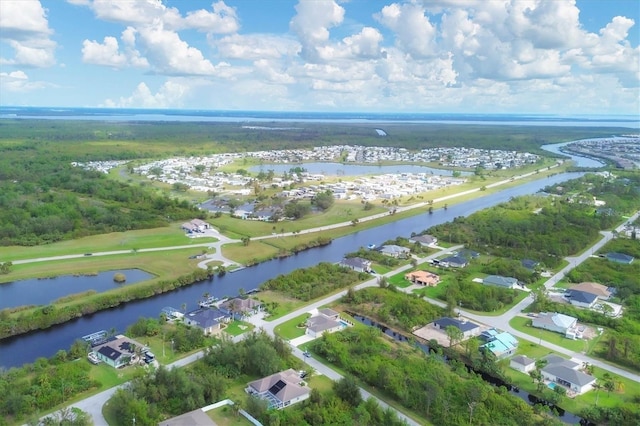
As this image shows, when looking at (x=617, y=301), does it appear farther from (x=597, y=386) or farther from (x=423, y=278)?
(x=423, y=278)

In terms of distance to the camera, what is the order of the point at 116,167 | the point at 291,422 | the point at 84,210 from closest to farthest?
the point at 291,422 < the point at 84,210 < the point at 116,167

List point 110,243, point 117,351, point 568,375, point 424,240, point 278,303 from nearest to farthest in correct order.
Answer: point 568,375 → point 117,351 → point 278,303 → point 110,243 → point 424,240

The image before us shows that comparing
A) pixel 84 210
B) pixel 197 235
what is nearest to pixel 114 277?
pixel 197 235

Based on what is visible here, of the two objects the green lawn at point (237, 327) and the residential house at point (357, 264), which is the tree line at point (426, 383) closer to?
the green lawn at point (237, 327)

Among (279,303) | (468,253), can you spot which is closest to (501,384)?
(279,303)

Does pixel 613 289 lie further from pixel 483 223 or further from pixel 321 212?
pixel 321 212

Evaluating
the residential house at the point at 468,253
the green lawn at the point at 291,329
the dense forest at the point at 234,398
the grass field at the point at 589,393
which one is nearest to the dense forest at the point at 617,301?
the grass field at the point at 589,393
